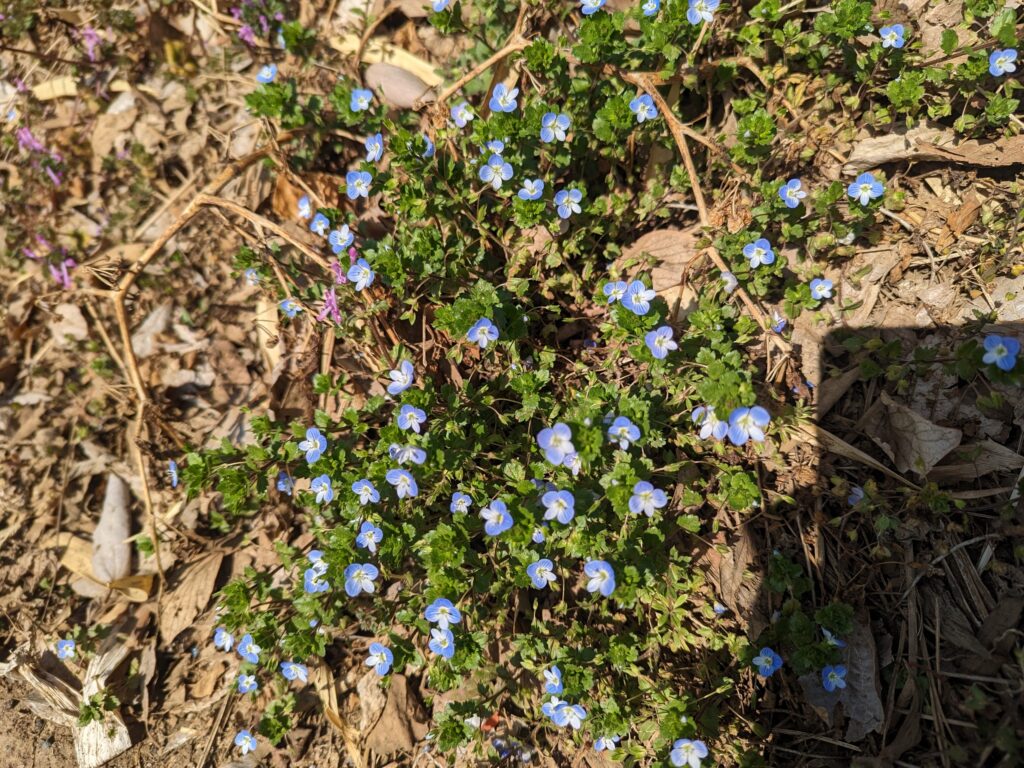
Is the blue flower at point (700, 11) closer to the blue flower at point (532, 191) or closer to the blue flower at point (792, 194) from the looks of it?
the blue flower at point (792, 194)

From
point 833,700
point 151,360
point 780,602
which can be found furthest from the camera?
point 151,360

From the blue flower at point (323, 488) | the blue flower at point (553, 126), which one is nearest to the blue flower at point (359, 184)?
the blue flower at point (553, 126)

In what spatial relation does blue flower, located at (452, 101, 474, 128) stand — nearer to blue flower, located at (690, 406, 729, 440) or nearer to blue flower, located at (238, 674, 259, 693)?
blue flower, located at (690, 406, 729, 440)

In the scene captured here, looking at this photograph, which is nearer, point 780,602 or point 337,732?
point 780,602

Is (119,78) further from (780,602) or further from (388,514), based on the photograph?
(780,602)

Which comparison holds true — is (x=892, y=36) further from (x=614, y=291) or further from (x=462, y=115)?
(x=462, y=115)

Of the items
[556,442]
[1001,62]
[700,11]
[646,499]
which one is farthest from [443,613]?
[1001,62]

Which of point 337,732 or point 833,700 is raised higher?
point 833,700

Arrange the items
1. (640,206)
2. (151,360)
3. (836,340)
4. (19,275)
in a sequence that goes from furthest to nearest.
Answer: (19,275)
(151,360)
(640,206)
(836,340)

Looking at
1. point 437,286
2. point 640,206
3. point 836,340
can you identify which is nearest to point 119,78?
point 437,286
